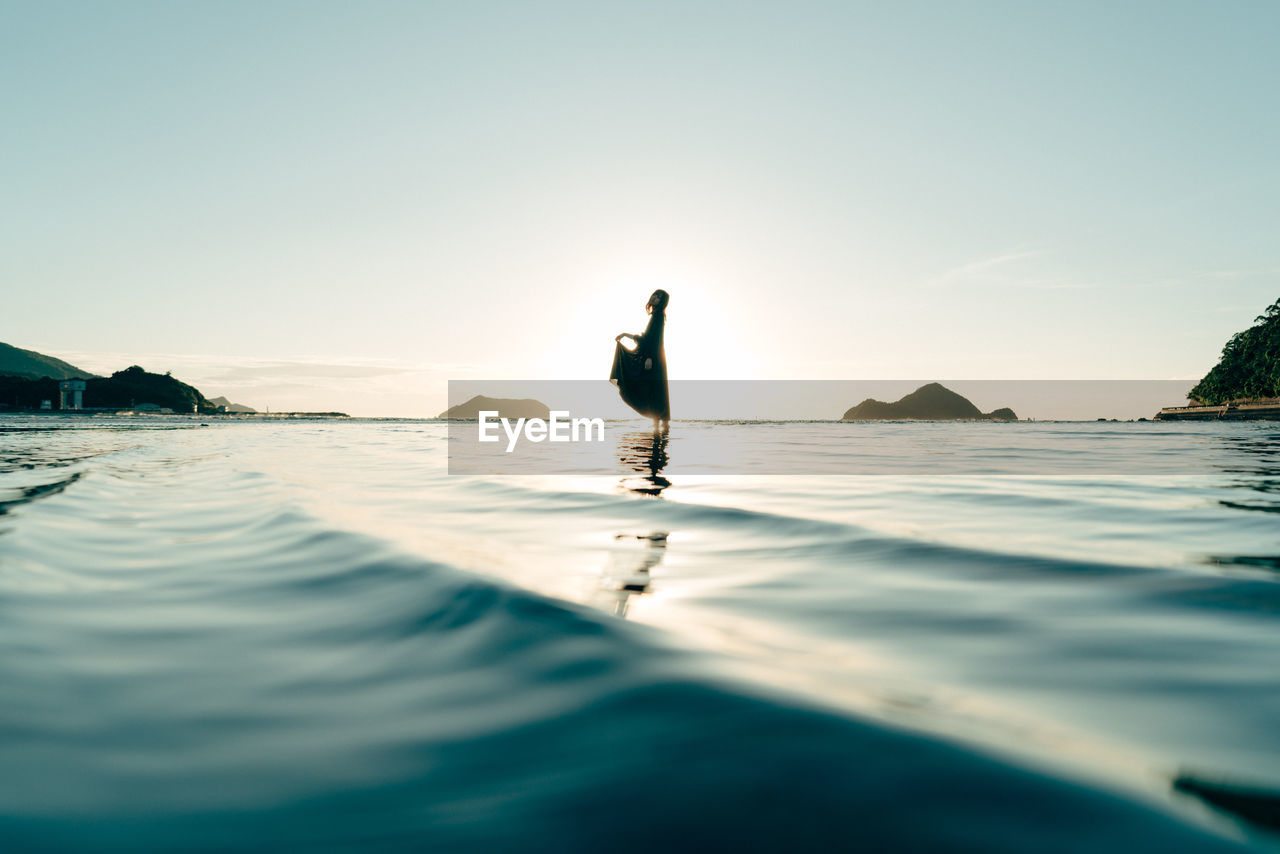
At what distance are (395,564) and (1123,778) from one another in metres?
2.97

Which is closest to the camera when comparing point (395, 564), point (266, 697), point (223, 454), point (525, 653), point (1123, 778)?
point (1123, 778)

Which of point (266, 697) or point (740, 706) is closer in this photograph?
point (740, 706)

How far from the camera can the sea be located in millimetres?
1147

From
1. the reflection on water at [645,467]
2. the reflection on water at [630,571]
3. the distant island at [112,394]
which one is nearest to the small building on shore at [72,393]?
the distant island at [112,394]

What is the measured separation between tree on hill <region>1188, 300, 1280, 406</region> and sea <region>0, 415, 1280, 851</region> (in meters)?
99.8

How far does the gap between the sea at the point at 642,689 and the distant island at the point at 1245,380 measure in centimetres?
8843

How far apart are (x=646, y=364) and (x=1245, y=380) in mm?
101869

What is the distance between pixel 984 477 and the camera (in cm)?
780

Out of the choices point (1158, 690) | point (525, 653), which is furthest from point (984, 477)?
point (525, 653)

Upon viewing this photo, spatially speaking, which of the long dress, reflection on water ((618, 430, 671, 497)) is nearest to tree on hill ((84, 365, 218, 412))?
the long dress

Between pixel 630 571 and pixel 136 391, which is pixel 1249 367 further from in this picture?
pixel 136 391

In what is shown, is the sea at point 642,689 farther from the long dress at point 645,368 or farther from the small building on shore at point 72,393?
the small building on shore at point 72,393

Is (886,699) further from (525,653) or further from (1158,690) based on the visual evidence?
(525,653)

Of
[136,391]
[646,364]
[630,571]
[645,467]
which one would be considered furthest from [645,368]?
[136,391]
